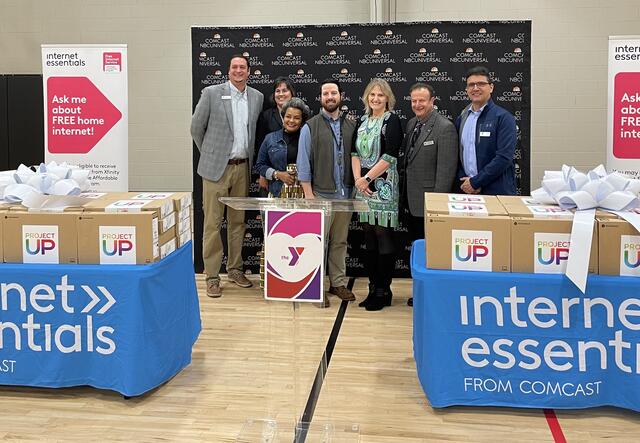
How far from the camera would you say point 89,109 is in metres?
4.84

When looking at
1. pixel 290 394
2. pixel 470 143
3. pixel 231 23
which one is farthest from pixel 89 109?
pixel 290 394

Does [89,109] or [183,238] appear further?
[89,109]

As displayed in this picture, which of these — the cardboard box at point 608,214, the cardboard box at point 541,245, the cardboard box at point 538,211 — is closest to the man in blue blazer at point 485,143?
the cardboard box at point 538,211

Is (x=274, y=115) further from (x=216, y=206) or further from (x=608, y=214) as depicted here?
(x=608, y=214)

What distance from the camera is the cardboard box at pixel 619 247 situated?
8.79 feet

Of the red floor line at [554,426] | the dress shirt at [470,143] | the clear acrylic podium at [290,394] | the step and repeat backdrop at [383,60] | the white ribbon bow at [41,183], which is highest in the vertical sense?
the step and repeat backdrop at [383,60]

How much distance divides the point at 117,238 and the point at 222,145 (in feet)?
6.83

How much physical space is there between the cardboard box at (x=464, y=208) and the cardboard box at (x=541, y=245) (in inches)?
4.5

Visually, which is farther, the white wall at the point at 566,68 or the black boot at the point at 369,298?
the white wall at the point at 566,68

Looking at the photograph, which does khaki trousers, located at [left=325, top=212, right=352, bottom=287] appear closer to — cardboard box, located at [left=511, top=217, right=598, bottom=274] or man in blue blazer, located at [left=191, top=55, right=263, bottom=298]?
man in blue blazer, located at [left=191, top=55, right=263, bottom=298]

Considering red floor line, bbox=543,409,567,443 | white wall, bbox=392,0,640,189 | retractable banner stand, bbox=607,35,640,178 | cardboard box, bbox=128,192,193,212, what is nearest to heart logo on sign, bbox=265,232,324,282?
cardboard box, bbox=128,192,193,212

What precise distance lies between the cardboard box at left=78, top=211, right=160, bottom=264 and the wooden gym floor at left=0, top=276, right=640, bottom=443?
627mm

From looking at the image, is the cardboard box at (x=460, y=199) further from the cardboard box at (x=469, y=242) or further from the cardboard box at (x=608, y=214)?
the cardboard box at (x=608, y=214)

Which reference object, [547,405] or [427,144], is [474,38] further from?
[547,405]
